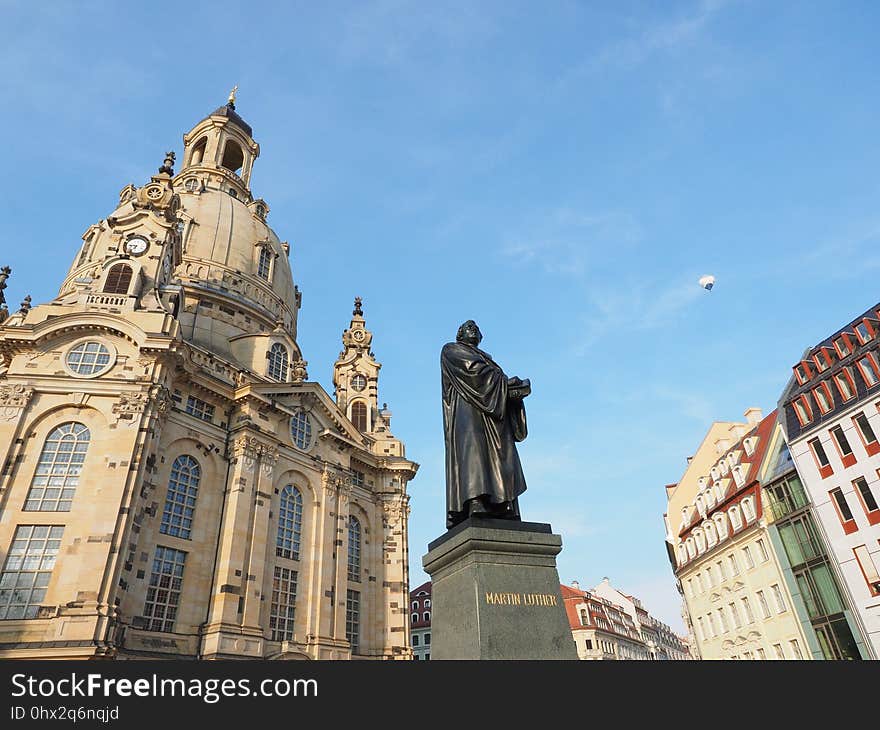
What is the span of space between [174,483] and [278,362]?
574 inches

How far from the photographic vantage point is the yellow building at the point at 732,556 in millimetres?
35625

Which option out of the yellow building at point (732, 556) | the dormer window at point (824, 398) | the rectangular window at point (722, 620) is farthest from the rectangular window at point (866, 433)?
the rectangular window at point (722, 620)

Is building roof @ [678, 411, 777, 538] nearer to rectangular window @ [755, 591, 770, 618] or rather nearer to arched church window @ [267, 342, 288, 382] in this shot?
rectangular window @ [755, 591, 770, 618]

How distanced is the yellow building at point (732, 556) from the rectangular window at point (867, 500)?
7.55 metres

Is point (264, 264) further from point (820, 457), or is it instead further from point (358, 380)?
point (820, 457)

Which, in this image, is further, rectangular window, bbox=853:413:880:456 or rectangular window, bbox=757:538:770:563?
rectangular window, bbox=757:538:770:563

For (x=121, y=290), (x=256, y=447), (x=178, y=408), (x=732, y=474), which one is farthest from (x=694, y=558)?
(x=121, y=290)

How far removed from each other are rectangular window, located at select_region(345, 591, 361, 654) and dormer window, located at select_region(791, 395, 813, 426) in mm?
31053

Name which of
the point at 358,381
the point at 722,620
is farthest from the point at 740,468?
the point at 358,381

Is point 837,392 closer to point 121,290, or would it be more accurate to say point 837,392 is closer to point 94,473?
point 94,473

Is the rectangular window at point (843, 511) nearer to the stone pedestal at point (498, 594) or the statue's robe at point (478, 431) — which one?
the statue's robe at point (478, 431)

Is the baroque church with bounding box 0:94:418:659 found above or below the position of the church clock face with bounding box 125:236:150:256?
below

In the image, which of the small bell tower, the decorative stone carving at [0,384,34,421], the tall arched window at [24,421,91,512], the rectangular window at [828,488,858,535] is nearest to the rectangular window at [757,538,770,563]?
the rectangular window at [828,488,858,535]

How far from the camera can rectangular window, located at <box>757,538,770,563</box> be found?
121ft
